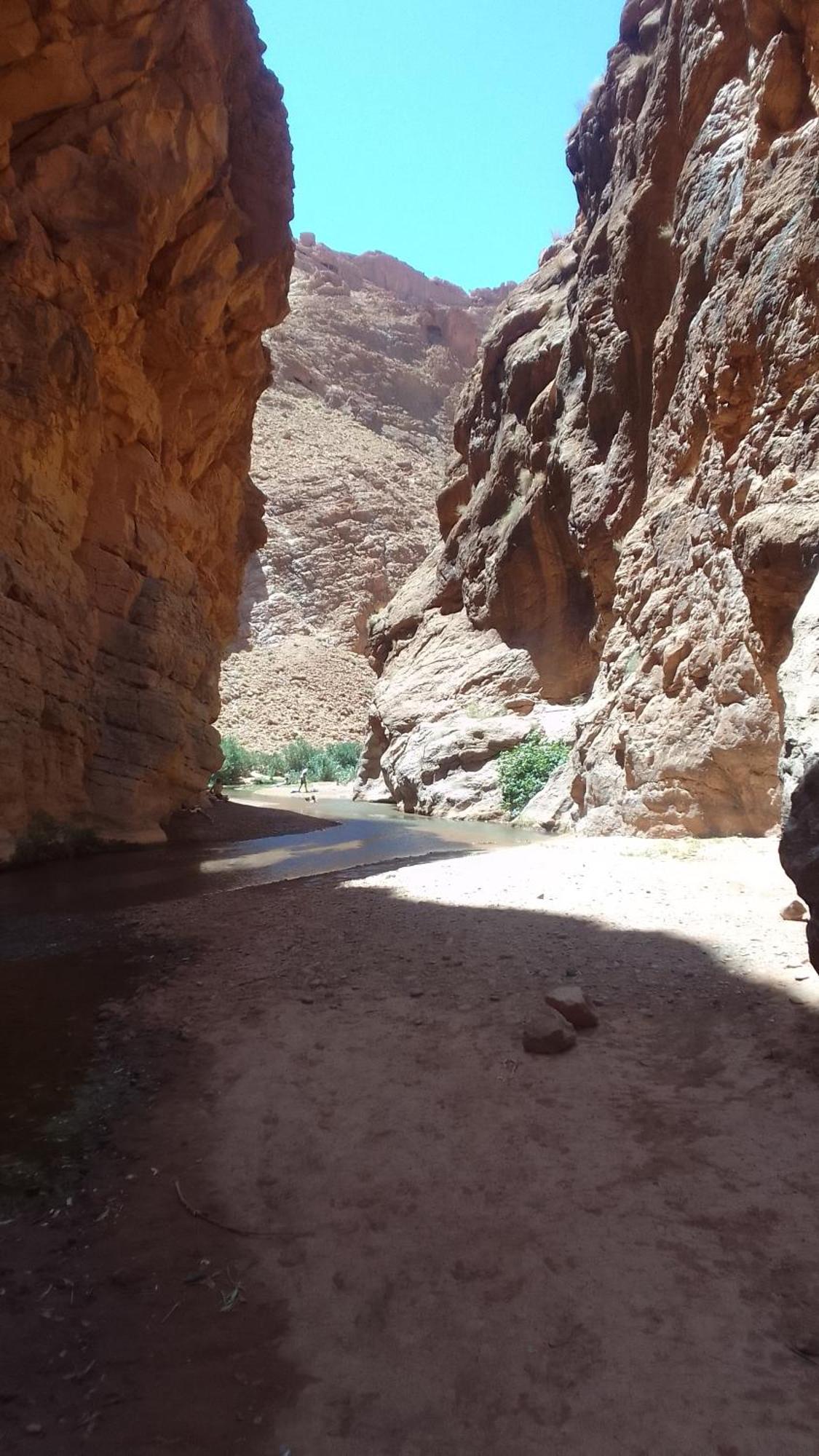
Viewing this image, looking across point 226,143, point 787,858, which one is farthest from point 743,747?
point 226,143

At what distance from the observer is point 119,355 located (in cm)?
1580

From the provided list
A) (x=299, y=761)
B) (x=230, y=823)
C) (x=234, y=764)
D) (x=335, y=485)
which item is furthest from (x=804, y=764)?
(x=335, y=485)

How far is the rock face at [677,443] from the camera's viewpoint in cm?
1041

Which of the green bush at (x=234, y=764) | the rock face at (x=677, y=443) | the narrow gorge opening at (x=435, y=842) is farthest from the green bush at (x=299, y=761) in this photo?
the rock face at (x=677, y=443)

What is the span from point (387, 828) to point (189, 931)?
13.5 m

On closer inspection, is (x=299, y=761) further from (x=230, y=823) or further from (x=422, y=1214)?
(x=422, y=1214)

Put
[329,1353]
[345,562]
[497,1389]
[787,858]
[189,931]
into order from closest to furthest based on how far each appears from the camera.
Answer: [497,1389]
[329,1353]
[787,858]
[189,931]
[345,562]

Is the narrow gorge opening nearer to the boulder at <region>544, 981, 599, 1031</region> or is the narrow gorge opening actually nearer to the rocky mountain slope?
the boulder at <region>544, 981, 599, 1031</region>

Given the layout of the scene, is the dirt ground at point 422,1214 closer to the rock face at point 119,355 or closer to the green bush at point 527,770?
the rock face at point 119,355

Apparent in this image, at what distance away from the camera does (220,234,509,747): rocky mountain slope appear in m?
58.1

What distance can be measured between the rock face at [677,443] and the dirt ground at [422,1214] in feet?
5.40

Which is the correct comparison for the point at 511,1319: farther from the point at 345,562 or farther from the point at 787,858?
the point at 345,562

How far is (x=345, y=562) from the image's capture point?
216ft

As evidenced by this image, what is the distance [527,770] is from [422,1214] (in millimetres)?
20266
